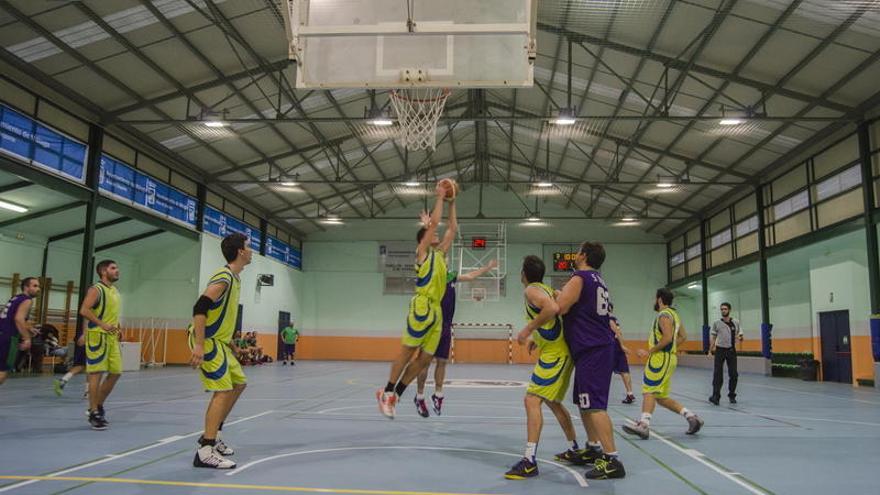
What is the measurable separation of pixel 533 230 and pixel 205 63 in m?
22.0

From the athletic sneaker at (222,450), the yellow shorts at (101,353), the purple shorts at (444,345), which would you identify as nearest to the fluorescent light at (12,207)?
the yellow shorts at (101,353)

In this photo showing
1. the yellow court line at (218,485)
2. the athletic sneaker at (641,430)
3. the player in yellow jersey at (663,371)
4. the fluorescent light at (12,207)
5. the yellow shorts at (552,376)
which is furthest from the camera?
the fluorescent light at (12,207)

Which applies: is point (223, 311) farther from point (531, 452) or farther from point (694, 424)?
point (694, 424)

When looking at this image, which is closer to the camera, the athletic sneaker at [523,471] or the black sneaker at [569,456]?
the athletic sneaker at [523,471]

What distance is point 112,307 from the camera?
27.3 ft

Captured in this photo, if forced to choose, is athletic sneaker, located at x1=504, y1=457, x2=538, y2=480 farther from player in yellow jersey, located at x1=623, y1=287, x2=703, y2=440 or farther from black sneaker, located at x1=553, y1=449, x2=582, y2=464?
player in yellow jersey, located at x1=623, y1=287, x2=703, y2=440

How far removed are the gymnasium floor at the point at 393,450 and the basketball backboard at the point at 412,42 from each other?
190 inches

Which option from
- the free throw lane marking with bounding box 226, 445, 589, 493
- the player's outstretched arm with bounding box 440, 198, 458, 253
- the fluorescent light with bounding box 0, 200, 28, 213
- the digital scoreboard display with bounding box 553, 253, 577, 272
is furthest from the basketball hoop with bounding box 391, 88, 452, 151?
the digital scoreboard display with bounding box 553, 253, 577, 272

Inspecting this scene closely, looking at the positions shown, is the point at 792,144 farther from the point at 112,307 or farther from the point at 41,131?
the point at 41,131

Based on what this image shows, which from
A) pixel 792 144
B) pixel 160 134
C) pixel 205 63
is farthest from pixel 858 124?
pixel 160 134

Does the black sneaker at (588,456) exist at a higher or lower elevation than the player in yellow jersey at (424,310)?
lower

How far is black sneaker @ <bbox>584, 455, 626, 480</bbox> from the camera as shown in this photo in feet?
16.9

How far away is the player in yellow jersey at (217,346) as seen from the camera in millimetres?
5352

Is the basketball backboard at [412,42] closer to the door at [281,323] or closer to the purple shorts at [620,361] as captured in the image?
the purple shorts at [620,361]
